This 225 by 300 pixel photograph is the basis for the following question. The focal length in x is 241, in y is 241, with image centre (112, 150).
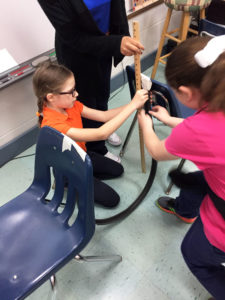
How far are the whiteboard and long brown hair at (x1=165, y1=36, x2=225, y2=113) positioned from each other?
1.31 m

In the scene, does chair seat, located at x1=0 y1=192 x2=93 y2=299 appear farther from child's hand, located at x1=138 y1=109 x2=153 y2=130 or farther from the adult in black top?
the adult in black top

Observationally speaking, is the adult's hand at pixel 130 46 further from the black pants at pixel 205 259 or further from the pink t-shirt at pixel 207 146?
the black pants at pixel 205 259

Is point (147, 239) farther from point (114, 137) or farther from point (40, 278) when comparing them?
point (114, 137)

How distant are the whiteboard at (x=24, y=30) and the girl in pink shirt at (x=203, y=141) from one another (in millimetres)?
1241

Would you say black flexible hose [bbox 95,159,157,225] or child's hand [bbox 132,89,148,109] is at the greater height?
child's hand [bbox 132,89,148,109]

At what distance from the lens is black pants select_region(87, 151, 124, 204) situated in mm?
1591

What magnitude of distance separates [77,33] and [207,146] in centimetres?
96

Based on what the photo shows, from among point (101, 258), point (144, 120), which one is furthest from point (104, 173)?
point (144, 120)

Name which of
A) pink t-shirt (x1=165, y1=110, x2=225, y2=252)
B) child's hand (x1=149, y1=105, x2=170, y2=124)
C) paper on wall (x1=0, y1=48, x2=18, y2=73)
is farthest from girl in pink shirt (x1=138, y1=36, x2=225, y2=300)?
paper on wall (x1=0, y1=48, x2=18, y2=73)

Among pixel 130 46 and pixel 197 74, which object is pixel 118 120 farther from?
pixel 197 74

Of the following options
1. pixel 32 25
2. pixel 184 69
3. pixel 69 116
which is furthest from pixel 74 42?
pixel 184 69

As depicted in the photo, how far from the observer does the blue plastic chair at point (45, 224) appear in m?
0.88

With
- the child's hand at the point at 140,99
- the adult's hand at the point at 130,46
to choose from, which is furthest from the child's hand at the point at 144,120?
the adult's hand at the point at 130,46

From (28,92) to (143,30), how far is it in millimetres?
1453
